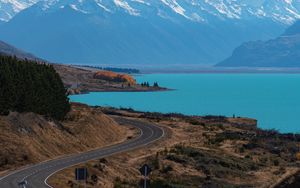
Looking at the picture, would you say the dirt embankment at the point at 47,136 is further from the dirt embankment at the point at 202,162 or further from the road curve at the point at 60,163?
the dirt embankment at the point at 202,162

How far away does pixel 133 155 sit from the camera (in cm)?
7381

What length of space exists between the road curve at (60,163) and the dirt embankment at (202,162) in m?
1.42

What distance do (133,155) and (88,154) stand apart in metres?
5.00

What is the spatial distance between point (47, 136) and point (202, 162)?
58.7 feet

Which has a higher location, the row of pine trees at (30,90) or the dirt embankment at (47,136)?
the row of pine trees at (30,90)

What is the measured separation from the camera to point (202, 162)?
74938 millimetres

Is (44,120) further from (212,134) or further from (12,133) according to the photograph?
(212,134)

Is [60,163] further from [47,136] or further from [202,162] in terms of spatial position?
[202,162]

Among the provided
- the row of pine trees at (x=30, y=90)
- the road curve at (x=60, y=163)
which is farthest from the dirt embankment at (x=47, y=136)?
the road curve at (x=60, y=163)

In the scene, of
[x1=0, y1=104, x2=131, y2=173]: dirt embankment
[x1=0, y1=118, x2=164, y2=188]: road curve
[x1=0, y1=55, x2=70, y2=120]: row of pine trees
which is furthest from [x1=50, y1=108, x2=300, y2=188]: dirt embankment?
[x1=0, y1=55, x2=70, y2=120]: row of pine trees

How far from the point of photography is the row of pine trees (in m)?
75.1

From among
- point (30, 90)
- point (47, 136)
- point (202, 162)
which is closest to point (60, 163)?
point (47, 136)

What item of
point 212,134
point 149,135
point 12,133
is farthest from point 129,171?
point 212,134

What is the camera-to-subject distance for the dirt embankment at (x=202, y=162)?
6150cm
